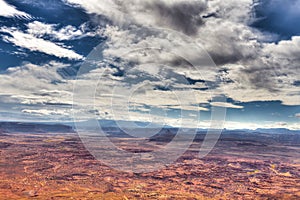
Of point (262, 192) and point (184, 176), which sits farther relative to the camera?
point (184, 176)

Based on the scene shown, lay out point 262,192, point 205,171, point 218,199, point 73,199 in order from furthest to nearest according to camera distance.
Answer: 1. point 205,171
2. point 262,192
3. point 218,199
4. point 73,199

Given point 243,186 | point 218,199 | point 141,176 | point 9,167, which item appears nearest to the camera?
point 218,199

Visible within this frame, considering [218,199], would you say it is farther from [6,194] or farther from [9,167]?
[9,167]

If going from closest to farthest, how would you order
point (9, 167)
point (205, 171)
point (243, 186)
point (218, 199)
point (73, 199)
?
point (73, 199)
point (218, 199)
point (243, 186)
point (9, 167)
point (205, 171)

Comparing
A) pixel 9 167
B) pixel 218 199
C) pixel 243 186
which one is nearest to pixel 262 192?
pixel 243 186

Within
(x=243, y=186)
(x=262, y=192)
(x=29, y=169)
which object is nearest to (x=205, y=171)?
(x=243, y=186)

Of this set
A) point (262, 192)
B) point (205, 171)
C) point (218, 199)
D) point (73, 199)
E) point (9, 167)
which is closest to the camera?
point (73, 199)

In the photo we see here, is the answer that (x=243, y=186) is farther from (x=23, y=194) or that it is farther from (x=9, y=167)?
(x=9, y=167)

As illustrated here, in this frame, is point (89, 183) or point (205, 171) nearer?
point (89, 183)

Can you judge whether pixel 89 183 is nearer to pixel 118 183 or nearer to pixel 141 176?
pixel 118 183
